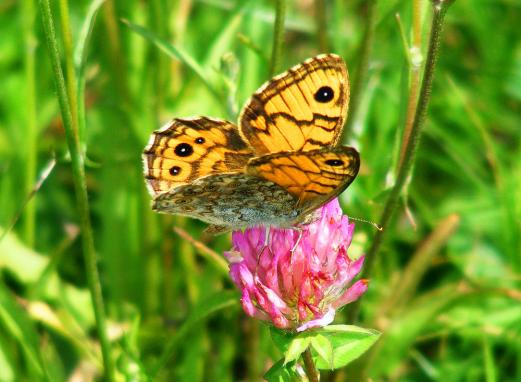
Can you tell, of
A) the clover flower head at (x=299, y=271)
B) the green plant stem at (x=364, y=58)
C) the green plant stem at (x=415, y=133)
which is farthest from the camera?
the green plant stem at (x=364, y=58)

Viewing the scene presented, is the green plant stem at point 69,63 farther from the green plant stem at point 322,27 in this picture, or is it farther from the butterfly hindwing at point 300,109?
the green plant stem at point 322,27

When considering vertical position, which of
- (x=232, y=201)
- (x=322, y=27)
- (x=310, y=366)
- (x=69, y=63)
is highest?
(x=322, y=27)

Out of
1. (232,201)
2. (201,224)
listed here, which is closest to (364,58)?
(232,201)

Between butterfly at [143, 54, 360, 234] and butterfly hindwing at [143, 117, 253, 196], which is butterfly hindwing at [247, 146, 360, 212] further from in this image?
butterfly hindwing at [143, 117, 253, 196]

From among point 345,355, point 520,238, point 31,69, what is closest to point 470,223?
point 520,238

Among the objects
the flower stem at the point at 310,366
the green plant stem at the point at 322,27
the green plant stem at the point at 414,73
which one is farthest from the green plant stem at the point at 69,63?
the green plant stem at the point at 322,27

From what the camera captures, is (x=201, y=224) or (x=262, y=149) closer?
(x=262, y=149)

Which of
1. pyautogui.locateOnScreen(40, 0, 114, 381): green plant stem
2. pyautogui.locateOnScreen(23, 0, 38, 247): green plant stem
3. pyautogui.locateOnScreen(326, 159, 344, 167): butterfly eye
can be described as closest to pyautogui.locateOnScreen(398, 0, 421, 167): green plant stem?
pyautogui.locateOnScreen(326, 159, 344, 167): butterfly eye

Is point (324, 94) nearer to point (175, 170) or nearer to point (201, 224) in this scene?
point (175, 170)
